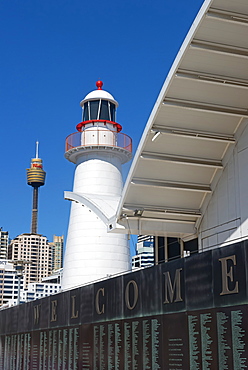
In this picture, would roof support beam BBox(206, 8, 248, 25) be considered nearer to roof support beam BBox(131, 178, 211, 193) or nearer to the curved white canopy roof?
the curved white canopy roof

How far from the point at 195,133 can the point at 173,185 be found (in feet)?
8.15

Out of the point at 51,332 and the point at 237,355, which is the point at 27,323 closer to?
the point at 51,332

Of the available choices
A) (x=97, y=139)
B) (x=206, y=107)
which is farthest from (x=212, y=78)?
(x=97, y=139)

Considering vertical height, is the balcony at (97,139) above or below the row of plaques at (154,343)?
above

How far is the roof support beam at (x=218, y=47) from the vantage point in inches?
630

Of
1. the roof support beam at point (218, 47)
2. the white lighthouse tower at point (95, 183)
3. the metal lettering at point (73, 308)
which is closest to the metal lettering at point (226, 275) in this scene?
the roof support beam at point (218, 47)

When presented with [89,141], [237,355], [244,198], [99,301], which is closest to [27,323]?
[99,301]

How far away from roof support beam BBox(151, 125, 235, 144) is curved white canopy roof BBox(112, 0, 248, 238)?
3 centimetres

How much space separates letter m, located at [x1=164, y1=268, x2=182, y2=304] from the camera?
14.5 metres

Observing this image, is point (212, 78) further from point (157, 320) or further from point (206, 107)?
point (157, 320)

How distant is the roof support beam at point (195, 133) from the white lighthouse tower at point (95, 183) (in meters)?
10.6

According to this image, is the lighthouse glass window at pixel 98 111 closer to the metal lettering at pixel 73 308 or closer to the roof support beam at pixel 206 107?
the metal lettering at pixel 73 308

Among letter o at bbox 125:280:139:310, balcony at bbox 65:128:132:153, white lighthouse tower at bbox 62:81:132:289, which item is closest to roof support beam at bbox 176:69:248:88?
letter o at bbox 125:280:139:310

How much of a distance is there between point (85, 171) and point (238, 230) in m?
14.1
